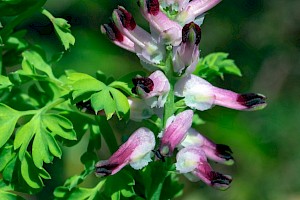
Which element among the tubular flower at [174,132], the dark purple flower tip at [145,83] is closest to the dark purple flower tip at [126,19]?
the dark purple flower tip at [145,83]

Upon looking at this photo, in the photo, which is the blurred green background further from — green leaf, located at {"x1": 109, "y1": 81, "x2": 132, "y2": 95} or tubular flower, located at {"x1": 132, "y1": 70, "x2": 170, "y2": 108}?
tubular flower, located at {"x1": 132, "y1": 70, "x2": 170, "y2": 108}

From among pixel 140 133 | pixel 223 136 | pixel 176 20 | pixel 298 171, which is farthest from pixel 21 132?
pixel 298 171

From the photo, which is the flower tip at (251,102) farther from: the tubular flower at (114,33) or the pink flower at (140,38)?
the tubular flower at (114,33)

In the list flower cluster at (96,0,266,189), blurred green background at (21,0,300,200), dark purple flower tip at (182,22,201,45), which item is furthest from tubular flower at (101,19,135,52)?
blurred green background at (21,0,300,200)

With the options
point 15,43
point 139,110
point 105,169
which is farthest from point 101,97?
point 15,43

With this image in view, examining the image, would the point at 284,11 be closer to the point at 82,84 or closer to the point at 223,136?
the point at 223,136

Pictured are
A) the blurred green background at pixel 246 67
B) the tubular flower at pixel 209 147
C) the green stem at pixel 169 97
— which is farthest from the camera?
the blurred green background at pixel 246 67
